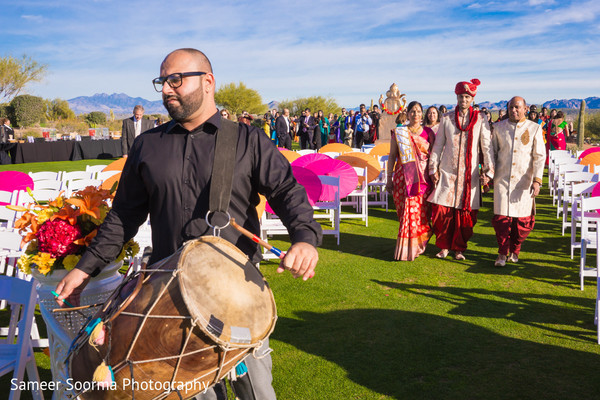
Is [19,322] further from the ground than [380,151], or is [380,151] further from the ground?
[380,151]

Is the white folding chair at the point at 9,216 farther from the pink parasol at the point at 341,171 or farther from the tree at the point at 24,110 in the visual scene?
the tree at the point at 24,110

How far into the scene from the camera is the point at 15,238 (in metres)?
3.61

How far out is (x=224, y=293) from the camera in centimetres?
179

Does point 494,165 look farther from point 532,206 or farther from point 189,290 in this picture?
point 189,290

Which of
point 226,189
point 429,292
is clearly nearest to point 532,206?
point 429,292

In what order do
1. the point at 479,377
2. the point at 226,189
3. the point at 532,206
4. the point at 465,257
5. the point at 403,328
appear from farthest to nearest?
the point at 465,257 < the point at 532,206 < the point at 403,328 < the point at 479,377 < the point at 226,189

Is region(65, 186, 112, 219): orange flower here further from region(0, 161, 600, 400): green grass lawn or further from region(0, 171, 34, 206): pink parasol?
region(0, 171, 34, 206): pink parasol

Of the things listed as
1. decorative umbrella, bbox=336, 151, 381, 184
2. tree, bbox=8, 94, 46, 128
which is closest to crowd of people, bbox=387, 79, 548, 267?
decorative umbrella, bbox=336, 151, 381, 184

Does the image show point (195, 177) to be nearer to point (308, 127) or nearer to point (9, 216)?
point (9, 216)

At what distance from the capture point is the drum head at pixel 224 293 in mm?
1727

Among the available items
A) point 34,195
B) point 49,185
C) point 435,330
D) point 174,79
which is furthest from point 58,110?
point 174,79

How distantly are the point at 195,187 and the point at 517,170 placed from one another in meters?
4.86

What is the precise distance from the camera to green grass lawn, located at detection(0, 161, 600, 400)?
3.41m

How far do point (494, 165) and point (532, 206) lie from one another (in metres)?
0.65
